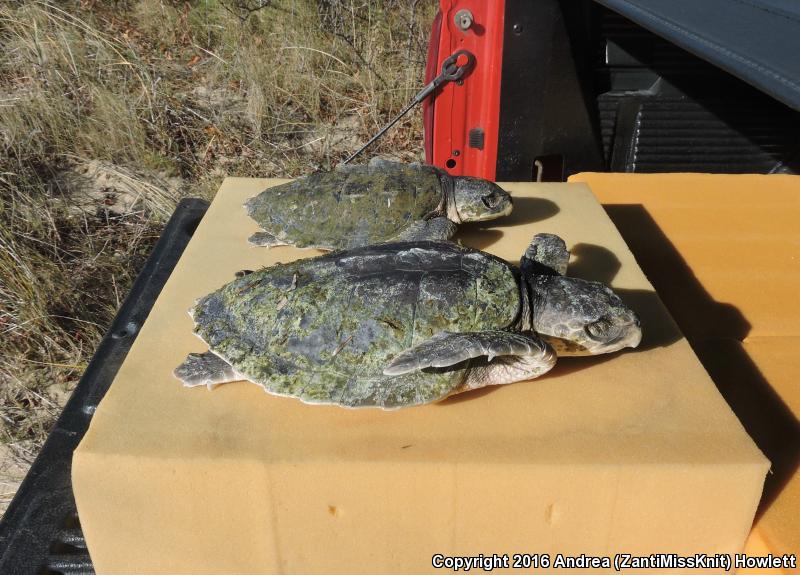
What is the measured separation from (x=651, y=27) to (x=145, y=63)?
14.0 feet

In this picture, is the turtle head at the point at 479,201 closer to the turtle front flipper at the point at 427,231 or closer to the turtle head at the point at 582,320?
the turtle front flipper at the point at 427,231

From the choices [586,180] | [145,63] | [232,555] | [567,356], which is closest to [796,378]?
[567,356]

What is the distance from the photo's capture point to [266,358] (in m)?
1.59

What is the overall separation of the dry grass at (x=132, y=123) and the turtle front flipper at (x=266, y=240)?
1121 millimetres

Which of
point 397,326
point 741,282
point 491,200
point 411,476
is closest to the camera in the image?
point 411,476

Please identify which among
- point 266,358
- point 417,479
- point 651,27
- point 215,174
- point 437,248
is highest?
point 651,27

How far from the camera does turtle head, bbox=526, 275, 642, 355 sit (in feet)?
5.27

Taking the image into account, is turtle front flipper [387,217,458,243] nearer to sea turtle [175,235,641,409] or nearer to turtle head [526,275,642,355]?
sea turtle [175,235,641,409]

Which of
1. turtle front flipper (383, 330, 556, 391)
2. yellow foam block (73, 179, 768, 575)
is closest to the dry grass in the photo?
yellow foam block (73, 179, 768, 575)

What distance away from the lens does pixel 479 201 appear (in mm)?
2373

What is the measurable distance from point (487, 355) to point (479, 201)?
3.34ft

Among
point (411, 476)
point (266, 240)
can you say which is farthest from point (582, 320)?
point (266, 240)

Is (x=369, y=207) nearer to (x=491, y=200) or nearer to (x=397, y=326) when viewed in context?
(x=491, y=200)

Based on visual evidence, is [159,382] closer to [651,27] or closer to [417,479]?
[417,479]
